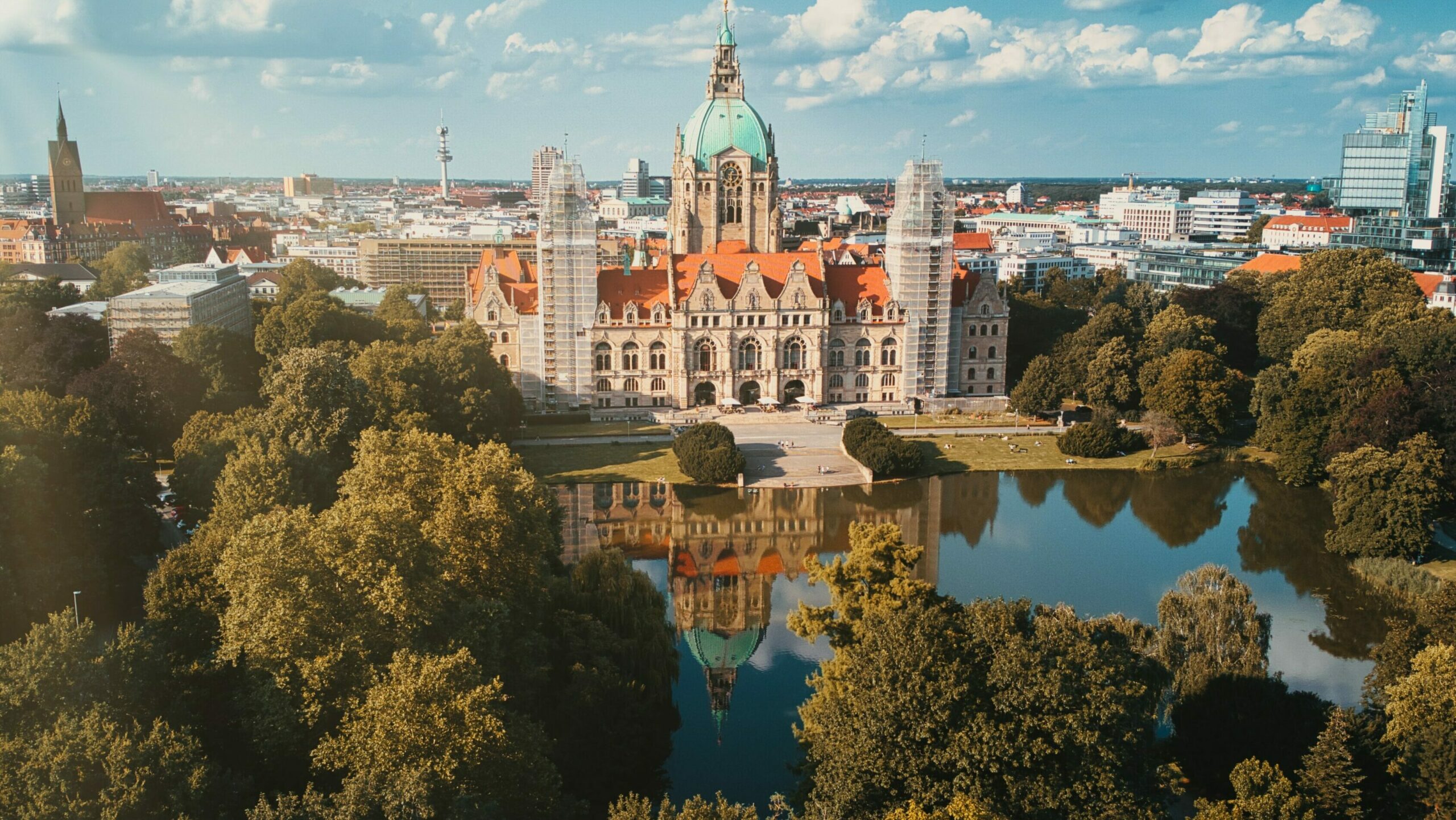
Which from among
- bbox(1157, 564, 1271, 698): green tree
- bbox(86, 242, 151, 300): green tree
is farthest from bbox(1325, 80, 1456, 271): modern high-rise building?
bbox(86, 242, 151, 300): green tree

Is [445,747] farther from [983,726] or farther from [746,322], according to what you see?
[746,322]

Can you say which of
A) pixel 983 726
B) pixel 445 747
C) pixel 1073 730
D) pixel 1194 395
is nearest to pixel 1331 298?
pixel 1194 395

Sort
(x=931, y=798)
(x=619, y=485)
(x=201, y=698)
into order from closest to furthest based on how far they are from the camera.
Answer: (x=931, y=798) → (x=201, y=698) → (x=619, y=485)

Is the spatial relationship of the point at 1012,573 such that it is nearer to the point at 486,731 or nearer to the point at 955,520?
the point at 955,520

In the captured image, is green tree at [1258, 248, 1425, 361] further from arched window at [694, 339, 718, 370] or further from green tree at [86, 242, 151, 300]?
green tree at [86, 242, 151, 300]

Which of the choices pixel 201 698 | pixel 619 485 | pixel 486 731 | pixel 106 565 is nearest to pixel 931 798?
pixel 486 731

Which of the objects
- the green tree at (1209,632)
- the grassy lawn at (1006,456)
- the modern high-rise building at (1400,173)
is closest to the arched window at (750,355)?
the grassy lawn at (1006,456)

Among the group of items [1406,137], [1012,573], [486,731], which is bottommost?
[1012,573]
